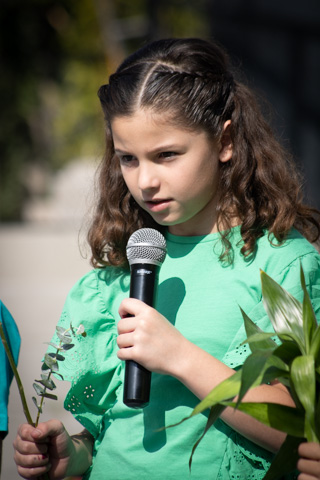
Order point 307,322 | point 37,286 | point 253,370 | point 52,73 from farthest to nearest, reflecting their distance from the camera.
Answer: point 52,73
point 37,286
point 307,322
point 253,370

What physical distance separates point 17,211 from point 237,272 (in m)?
17.2

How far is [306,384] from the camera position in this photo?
129 centimetres

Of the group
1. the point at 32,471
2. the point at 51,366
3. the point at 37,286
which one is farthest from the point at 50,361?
the point at 37,286

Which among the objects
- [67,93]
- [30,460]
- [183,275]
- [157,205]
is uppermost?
[157,205]

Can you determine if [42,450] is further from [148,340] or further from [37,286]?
[37,286]

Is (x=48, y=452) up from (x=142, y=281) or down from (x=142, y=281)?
down

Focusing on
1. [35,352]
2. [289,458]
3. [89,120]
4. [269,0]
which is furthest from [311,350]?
[89,120]

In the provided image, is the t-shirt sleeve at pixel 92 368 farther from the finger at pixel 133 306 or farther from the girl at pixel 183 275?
the finger at pixel 133 306

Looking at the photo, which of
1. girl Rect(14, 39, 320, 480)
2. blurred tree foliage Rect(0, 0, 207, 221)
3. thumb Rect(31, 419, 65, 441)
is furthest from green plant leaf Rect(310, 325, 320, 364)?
blurred tree foliage Rect(0, 0, 207, 221)

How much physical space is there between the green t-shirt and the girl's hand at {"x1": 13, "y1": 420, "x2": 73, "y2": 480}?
125 millimetres

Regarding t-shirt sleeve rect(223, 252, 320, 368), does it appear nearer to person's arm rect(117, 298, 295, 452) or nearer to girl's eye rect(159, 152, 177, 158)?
person's arm rect(117, 298, 295, 452)

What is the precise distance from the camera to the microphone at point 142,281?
5.07ft

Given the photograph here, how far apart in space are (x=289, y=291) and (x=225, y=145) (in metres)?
0.52

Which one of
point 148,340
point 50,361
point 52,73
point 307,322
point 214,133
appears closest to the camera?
point 307,322
